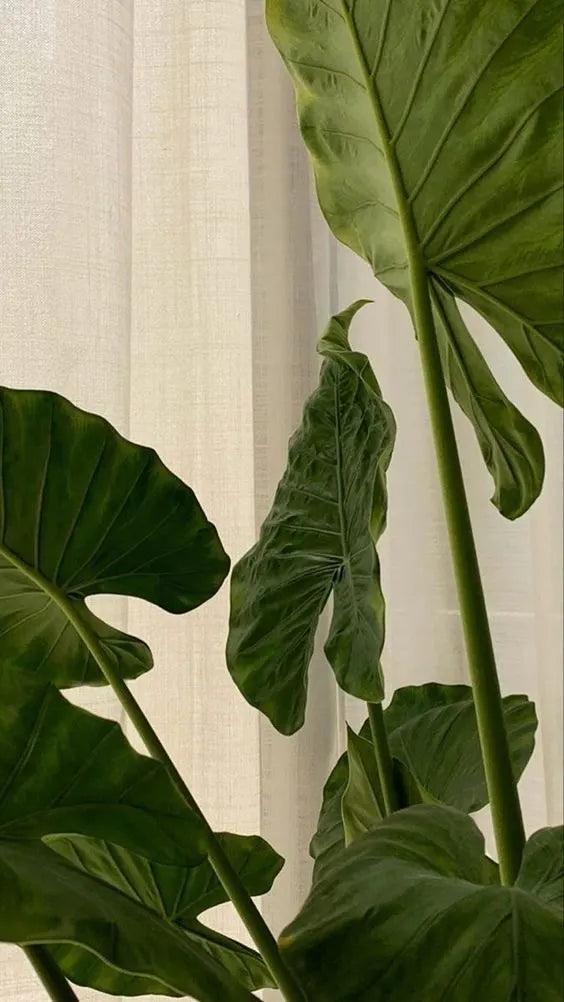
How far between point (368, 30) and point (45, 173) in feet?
1.34

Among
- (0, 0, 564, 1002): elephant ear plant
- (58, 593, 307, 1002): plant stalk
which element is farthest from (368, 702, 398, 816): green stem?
(58, 593, 307, 1002): plant stalk

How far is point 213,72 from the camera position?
922 millimetres

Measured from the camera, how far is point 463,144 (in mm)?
474

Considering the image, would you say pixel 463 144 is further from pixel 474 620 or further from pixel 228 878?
pixel 228 878

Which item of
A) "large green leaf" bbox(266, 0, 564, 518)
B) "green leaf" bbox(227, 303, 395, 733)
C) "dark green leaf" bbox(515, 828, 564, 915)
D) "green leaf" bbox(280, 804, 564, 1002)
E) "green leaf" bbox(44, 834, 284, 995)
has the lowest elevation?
"green leaf" bbox(44, 834, 284, 995)

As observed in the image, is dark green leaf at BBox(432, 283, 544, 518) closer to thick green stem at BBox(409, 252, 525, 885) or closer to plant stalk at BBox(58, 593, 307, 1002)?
thick green stem at BBox(409, 252, 525, 885)

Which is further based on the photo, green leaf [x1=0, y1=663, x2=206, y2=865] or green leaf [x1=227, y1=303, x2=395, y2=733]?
green leaf [x1=227, y1=303, x2=395, y2=733]

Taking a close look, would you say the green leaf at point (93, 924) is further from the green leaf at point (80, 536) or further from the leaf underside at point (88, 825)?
the green leaf at point (80, 536)

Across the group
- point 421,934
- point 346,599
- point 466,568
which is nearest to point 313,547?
point 346,599

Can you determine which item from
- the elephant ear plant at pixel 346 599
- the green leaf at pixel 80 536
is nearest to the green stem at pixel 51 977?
the elephant ear plant at pixel 346 599

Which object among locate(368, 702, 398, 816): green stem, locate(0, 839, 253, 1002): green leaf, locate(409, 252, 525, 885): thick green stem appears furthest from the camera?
locate(368, 702, 398, 816): green stem

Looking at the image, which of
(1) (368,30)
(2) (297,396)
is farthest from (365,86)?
(2) (297,396)

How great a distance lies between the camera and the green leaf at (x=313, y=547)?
55 cm

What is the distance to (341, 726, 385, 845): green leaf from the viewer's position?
21.7 inches
